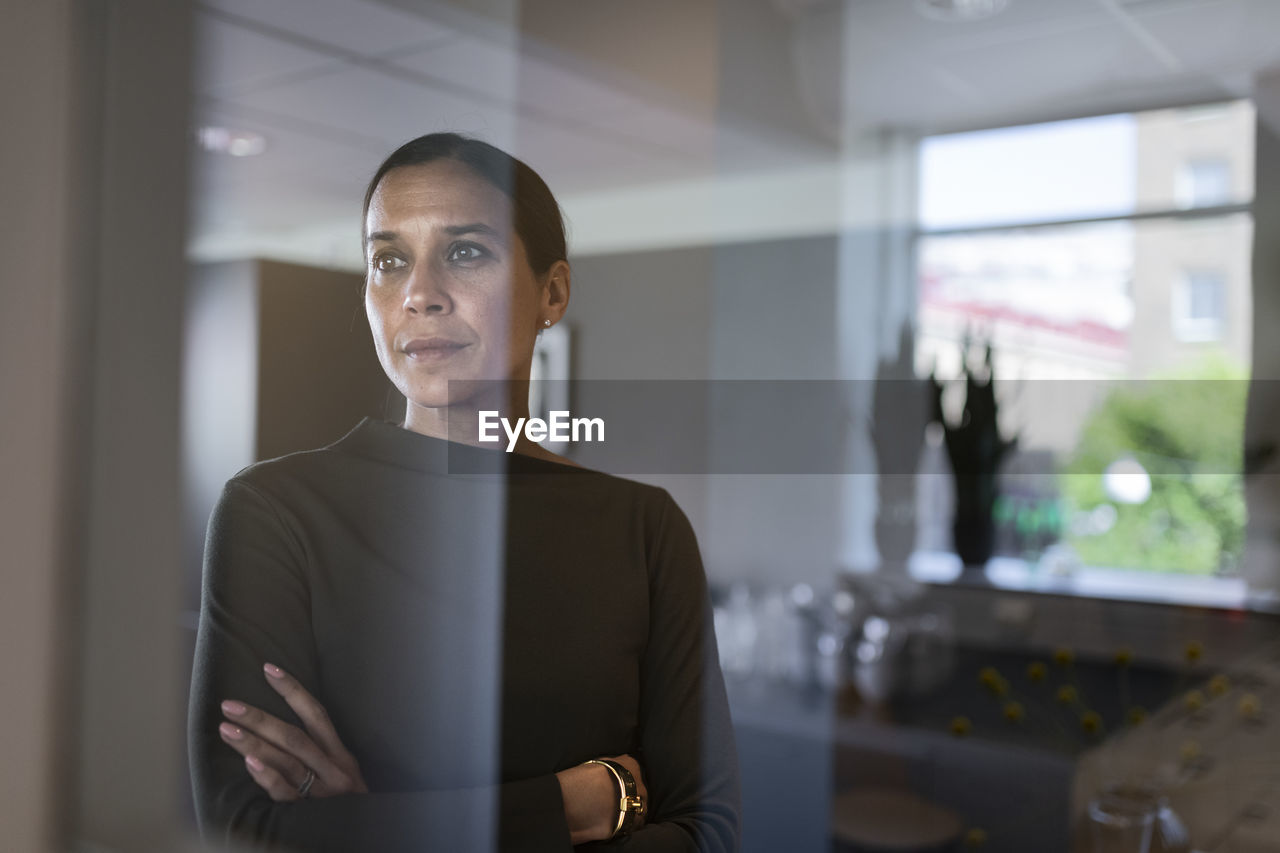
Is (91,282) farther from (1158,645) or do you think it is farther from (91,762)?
(1158,645)

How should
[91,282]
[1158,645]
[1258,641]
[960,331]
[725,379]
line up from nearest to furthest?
[725,379], [91,282], [1258,641], [1158,645], [960,331]

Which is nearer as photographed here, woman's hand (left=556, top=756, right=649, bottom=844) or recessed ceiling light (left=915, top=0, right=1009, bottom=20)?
woman's hand (left=556, top=756, right=649, bottom=844)

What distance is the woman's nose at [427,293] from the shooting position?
0.77m

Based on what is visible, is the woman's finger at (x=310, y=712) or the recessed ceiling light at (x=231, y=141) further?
the recessed ceiling light at (x=231, y=141)

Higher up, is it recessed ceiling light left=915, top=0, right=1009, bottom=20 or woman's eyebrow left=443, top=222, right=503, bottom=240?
recessed ceiling light left=915, top=0, right=1009, bottom=20

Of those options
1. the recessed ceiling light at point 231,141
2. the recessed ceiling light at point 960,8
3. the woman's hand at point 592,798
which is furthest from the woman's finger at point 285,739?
the recessed ceiling light at point 960,8

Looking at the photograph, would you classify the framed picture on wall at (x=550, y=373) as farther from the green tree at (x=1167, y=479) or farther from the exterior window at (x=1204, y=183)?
the exterior window at (x=1204, y=183)

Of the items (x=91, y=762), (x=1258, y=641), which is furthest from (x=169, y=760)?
(x=1258, y=641)

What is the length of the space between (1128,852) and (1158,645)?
70 centimetres

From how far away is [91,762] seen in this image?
119cm

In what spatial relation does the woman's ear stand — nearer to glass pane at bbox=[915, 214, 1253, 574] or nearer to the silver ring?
the silver ring

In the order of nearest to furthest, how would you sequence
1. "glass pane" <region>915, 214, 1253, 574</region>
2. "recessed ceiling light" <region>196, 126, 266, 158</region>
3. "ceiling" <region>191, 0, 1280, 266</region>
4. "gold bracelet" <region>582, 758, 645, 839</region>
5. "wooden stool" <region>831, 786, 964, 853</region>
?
"gold bracelet" <region>582, 758, 645, 839</region>, "ceiling" <region>191, 0, 1280, 266</region>, "recessed ceiling light" <region>196, 126, 266, 158</region>, "wooden stool" <region>831, 786, 964, 853</region>, "glass pane" <region>915, 214, 1253, 574</region>

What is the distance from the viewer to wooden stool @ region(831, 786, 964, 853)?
170 centimetres

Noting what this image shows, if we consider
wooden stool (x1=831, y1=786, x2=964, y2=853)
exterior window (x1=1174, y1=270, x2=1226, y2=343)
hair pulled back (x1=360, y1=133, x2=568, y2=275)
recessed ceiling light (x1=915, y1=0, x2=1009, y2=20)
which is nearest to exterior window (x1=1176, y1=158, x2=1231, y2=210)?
exterior window (x1=1174, y1=270, x2=1226, y2=343)
